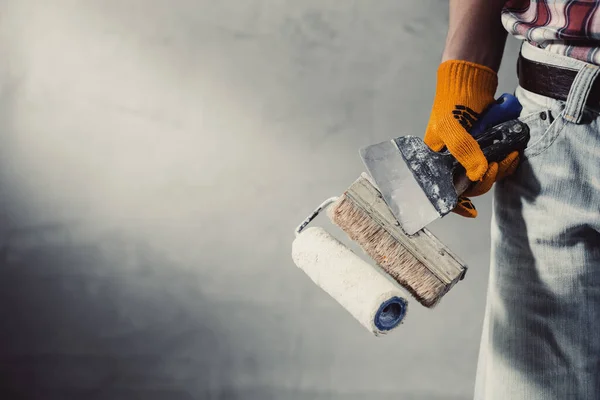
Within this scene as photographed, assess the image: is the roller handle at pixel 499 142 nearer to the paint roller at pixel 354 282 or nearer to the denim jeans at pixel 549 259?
the denim jeans at pixel 549 259

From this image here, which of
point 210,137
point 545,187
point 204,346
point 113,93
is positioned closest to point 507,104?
point 545,187

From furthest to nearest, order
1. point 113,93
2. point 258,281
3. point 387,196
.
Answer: point 258,281
point 113,93
point 387,196

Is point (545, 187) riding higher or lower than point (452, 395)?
higher

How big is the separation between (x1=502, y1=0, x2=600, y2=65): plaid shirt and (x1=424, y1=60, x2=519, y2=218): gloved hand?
8 cm

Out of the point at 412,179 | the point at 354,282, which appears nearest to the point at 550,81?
the point at 412,179

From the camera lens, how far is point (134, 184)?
1195mm

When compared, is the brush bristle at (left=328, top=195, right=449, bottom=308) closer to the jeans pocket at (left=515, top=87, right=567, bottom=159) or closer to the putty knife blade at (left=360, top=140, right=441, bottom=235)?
the putty knife blade at (left=360, top=140, right=441, bottom=235)

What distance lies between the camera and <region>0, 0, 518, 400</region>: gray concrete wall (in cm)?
112

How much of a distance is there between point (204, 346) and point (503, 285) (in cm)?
76

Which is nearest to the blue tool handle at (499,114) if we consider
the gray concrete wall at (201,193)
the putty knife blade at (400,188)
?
the putty knife blade at (400,188)

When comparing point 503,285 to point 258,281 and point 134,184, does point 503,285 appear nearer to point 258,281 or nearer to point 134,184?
point 258,281

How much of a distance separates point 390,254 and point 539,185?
0.20 meters

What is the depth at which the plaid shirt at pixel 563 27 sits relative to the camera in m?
0.61

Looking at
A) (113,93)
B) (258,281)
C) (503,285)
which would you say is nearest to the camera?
(503,285)
